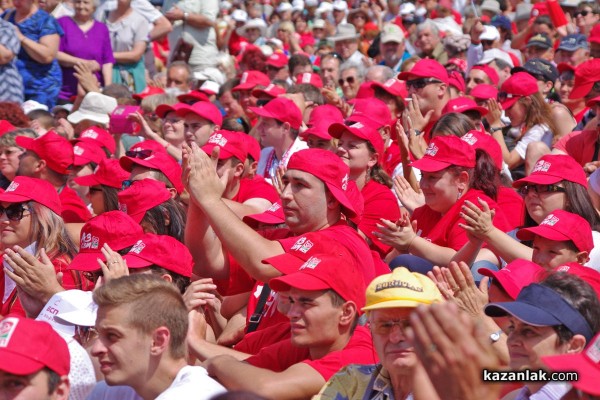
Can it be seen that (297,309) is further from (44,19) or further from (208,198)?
(44,19)

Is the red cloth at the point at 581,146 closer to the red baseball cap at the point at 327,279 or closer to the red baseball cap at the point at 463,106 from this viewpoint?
the red baseball cap at the point at 463,106

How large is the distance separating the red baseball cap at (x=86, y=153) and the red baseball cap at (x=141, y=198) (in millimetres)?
2017

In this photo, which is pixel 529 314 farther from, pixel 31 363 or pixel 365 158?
pixel 365 158

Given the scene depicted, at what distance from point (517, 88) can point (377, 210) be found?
2812 mm

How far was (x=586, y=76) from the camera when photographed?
8500 mm

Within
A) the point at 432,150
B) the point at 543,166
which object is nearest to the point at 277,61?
the point at 432,150

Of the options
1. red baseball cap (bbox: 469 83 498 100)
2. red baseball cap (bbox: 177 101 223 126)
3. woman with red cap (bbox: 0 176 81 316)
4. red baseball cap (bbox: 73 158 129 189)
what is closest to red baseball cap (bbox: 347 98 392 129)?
red baseball cap (bbox: 469 83 498 100)

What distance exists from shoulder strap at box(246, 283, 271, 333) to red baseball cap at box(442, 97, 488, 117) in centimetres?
331

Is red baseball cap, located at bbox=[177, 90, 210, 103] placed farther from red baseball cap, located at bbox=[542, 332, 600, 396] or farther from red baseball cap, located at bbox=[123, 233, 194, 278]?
red baseball cap, located at bbox=[542, 332, 600, 396]

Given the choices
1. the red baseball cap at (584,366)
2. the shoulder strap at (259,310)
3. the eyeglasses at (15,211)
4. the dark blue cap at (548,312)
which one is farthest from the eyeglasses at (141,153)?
the red baseball cap at (584,366)

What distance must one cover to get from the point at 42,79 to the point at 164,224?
230 inches

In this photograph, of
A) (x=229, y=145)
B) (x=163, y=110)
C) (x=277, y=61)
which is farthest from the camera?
(x=277, y=61)

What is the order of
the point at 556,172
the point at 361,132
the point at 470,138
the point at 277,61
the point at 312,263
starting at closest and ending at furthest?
1. the point at 312,263
2. the point at 556,172
3. the point at 470,138
4. the point at 361,132
5. the point at 277,61

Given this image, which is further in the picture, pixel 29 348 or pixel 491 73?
pixel 491 73
